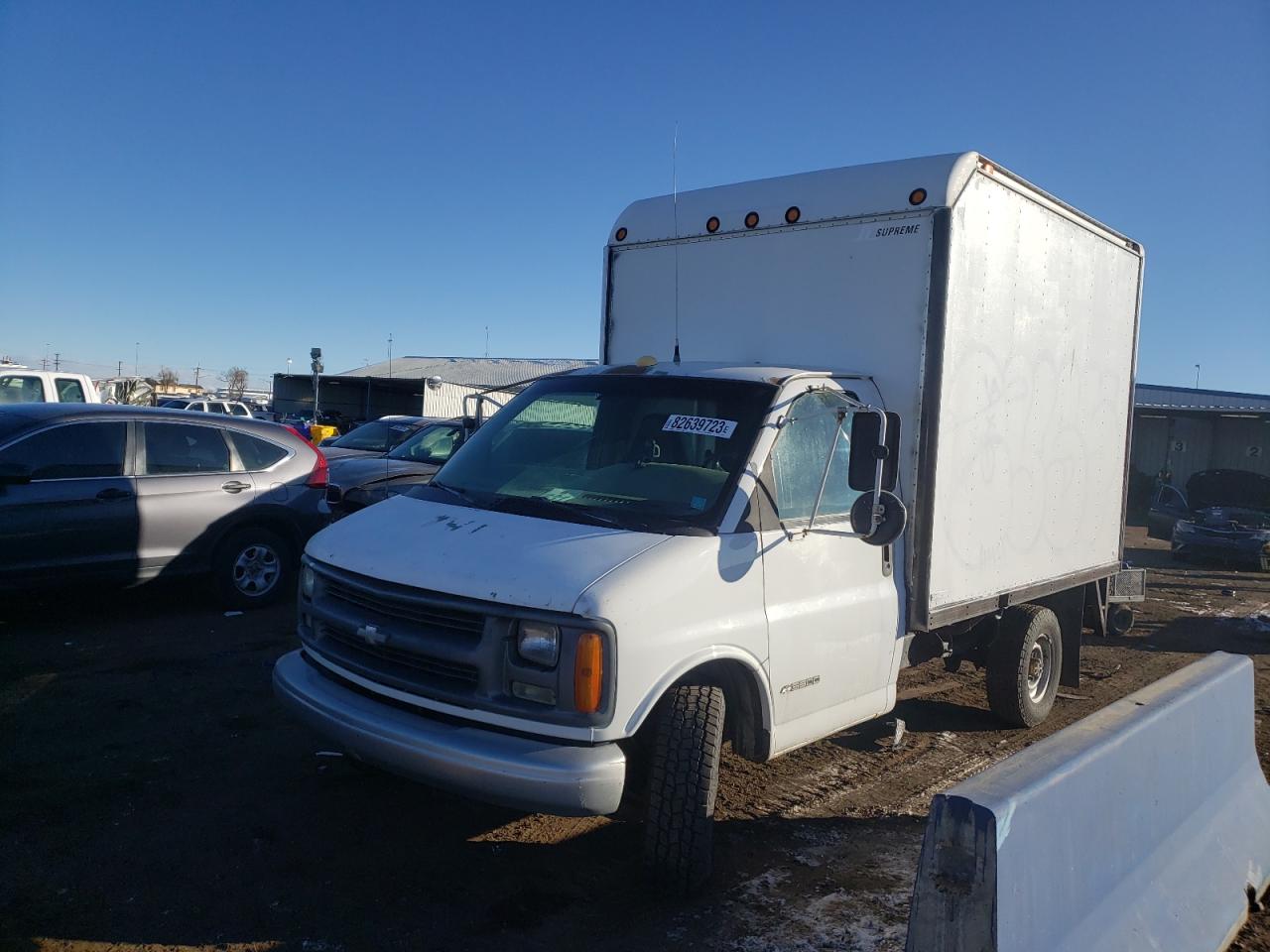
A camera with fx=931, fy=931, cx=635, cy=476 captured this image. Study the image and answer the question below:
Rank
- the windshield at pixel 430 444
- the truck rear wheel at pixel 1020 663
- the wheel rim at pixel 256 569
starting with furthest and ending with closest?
the windshield at pixel 430 444 < the wheel rim at pixel 256 569 < the truck rear wheel at pixel 1020 663

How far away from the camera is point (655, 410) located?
4.48 metres

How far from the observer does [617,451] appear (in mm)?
4398

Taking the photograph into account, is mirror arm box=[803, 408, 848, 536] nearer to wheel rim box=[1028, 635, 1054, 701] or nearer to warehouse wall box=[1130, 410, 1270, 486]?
wheel rim box=[1028, 635, 1054, 701]

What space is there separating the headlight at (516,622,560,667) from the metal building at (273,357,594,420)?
1184 inches

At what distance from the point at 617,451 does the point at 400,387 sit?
1342 inches

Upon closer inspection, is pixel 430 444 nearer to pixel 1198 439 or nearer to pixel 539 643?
pixel 539 643

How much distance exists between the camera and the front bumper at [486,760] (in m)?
3.19

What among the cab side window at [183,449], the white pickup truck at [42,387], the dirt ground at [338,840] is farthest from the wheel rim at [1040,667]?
the white pickup truck at [42,387]

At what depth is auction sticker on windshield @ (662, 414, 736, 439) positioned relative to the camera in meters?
4.18

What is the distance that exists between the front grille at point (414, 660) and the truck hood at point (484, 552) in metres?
0.27

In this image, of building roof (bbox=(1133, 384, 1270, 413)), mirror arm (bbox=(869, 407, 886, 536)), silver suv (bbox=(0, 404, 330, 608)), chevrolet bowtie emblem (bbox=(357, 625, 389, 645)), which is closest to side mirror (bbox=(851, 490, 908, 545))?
mirror arm (bbox=(869, 407, 886, 536))

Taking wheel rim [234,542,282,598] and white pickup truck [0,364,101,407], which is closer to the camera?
wheel rim [234,542,282,598]

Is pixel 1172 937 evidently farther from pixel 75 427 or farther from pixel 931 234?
pixel 75 427

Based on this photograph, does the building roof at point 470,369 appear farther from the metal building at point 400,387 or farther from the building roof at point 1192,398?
the building roof at point 1192,398
